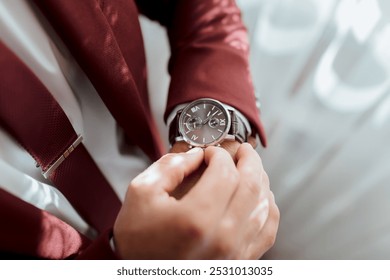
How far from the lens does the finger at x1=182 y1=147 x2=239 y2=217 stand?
1.84 feet

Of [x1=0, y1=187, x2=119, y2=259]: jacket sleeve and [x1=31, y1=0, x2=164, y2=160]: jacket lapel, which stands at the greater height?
[x1=31, y1=0, x2=164, y2=160]: jacket lapel

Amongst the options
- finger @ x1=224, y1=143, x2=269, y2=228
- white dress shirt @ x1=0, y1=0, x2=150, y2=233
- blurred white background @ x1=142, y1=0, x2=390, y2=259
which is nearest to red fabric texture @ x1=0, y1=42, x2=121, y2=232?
white dress shirt @ x1=0, y1=0, x2=150, y2=233

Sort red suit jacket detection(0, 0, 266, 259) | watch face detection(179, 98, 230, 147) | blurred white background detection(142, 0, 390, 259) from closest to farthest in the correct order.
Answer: red suit jacket detection(0, 0, 266, 259) → watch face detection(179, 98, 230, 147) → blurred white background detection(142, 0, 390, 259)

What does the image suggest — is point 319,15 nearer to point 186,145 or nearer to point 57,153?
point 186,145

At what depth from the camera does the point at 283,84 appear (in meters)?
1.29

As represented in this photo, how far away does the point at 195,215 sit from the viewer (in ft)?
1.81

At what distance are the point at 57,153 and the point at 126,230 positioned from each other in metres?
0.25

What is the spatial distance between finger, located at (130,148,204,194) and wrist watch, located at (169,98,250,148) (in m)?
0.15

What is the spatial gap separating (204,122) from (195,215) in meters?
0.30

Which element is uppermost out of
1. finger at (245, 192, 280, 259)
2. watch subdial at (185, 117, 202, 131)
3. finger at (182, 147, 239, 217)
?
finger at (182, 147, 239, 217)

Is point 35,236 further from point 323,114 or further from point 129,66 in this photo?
point 323,114

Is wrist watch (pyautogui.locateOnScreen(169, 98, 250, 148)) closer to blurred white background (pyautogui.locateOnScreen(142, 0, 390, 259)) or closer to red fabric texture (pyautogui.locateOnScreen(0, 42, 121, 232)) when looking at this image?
red fabric texture (pyautogui.locateOnScreen(0, 42, 121, 232))

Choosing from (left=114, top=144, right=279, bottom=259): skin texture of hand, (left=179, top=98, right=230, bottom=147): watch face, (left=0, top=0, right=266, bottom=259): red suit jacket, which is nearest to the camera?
(left=114, top=144, right=279, bottom=259): skin texture of hand
